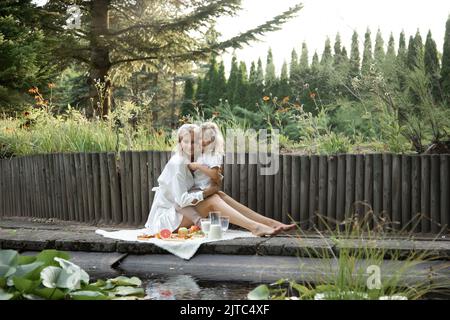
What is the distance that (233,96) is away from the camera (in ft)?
55.8

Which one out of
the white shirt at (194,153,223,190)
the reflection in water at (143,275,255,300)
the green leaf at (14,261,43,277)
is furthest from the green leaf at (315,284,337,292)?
the white shirt at (194,153,223,190)

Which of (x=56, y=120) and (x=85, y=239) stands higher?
(x=56, y=120)

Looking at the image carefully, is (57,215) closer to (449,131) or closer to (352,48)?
(449,131)

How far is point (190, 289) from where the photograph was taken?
4.30 metres

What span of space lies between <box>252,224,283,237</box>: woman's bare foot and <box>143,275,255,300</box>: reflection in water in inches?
46.5

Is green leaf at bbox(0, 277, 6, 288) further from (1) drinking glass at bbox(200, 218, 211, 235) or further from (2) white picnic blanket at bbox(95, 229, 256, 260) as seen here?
(1) drinking glass at bbox(200, 218, 211, 235)

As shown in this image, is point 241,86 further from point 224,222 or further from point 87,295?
point 87,295

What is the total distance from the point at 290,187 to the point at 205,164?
962 millimetres

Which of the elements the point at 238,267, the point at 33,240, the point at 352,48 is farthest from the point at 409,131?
the point at 352,48

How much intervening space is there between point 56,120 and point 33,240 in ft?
9.89

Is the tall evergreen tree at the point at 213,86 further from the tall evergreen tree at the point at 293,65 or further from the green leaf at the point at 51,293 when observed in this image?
the green leaf at the point at 51,293

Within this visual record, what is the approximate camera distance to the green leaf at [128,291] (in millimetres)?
3998
